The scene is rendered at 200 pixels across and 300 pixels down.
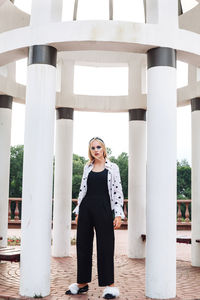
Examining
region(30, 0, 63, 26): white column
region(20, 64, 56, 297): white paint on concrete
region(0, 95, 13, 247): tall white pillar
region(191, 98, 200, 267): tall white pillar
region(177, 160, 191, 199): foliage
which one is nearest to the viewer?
region(20, 64, 56, 297): white paint on concrete

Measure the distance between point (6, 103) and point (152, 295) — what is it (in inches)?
221

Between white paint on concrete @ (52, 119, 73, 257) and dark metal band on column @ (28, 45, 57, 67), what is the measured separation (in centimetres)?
393

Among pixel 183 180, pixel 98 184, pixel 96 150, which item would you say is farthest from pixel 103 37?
pixel 183 180

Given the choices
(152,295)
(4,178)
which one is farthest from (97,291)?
(4,178)

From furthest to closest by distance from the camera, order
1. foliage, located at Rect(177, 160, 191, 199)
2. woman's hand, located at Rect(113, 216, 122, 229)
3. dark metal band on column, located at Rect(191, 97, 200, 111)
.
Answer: foliage, located at Rect(177, 160, 191, 199), dark metal band on column, located at Rect(191, 97, 200, 111), woman's hand, located at Rect(113, 216, 122, 229)

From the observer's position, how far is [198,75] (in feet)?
30.1

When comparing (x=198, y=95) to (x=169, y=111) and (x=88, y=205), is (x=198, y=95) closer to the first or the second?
(x=169, y=111)

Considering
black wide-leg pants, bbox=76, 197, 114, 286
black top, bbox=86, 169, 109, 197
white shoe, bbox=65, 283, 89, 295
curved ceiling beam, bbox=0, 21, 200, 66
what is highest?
curved ceiling beam, bbox=0, 21, 200, 66

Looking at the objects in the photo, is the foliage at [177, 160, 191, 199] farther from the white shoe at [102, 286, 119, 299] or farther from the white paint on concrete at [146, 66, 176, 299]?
the white shoe at [102, 286, 119, 299]

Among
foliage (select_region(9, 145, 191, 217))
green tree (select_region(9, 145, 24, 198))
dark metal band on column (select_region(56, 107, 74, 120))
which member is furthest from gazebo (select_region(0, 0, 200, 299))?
green tree (select_region(9, 145, 24, 198))

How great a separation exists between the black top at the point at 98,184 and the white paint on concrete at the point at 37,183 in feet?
2.14

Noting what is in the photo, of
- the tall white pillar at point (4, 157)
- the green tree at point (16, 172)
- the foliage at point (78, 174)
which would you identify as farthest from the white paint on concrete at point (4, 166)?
the green tree at point (16, 172)

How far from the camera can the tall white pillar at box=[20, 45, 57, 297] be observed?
230 inches

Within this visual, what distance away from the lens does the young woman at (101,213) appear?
5828 mm
